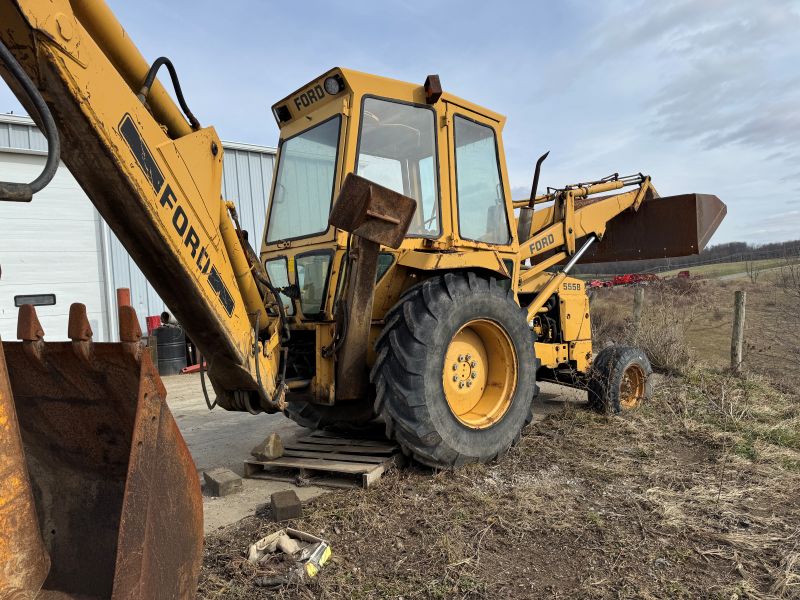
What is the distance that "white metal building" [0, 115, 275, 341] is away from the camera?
954 cm

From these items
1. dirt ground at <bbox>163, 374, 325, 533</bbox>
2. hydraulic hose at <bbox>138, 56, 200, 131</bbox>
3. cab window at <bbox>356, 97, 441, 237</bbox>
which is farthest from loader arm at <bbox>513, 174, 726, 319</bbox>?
hydraulic hose at <bbox>138, 56, 200, 131</bbox>

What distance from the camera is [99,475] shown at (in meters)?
2.26

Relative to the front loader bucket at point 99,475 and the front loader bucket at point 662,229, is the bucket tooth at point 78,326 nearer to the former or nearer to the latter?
the front loader bucket at point 99,475

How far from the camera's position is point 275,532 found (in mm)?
2965

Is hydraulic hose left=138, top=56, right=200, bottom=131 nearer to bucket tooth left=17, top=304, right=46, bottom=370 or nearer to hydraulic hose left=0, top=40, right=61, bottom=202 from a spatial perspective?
hydraulic hose left=0, top=40, right=61, bottom=202

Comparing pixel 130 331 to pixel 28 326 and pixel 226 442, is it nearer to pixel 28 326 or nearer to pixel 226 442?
pixel 28 326

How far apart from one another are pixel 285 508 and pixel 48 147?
88.3 inches

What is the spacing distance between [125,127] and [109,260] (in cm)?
907

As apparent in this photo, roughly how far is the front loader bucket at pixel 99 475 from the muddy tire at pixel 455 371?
1751 millimetres

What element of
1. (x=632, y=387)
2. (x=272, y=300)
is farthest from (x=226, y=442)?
(x=632, y=387)

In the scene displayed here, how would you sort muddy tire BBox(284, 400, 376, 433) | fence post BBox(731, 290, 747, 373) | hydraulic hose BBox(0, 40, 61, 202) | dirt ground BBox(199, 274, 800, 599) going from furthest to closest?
fence post BBox(731, 290, 747, 373) < muddy tire BBox(284, 400, 376, 433) < dirt ground BBox(199, 274, 800, 599) < hydraulic hose BBox(0, 40, 61, 202)

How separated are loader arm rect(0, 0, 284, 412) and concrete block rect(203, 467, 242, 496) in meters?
0.57

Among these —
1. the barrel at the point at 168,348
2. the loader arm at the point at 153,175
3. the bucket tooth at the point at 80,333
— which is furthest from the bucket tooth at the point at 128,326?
the barrel at the point at 168,348

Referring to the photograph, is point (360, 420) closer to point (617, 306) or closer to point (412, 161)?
point (412, 161)
